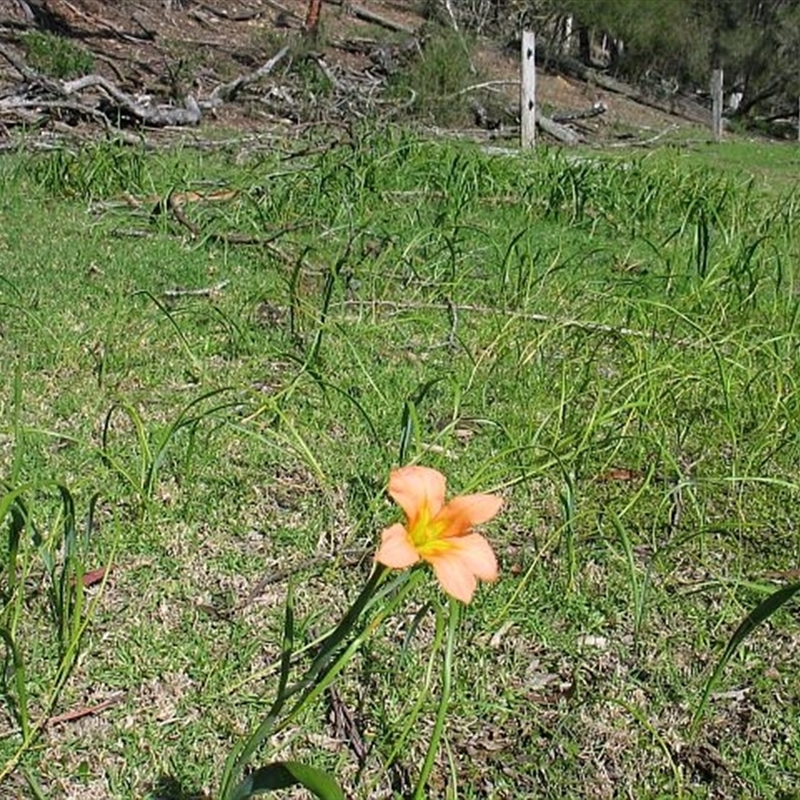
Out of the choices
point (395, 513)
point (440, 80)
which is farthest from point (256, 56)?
point (395, 513)

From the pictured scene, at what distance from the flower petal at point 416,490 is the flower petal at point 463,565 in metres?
0.03

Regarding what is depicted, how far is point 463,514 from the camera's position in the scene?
0.87 metres

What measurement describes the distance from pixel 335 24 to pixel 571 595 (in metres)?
18.0

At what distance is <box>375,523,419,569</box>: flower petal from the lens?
771 mm

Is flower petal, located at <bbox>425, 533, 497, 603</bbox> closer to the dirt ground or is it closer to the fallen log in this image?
the dirt ground

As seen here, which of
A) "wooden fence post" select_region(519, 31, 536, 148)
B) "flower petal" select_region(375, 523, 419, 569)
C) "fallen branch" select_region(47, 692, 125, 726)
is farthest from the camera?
"wooden fence post" select_region(519, 31, 536, 148)

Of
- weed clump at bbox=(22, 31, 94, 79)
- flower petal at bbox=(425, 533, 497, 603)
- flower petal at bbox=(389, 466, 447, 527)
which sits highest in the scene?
flower petal at bbox=(389, 466, 447, 527)

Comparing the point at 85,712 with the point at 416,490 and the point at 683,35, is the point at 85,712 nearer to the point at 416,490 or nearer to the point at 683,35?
the point at 416,490

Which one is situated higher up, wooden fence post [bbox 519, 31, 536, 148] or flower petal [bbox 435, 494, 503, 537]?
flower petal [bbox 435, 494, 503, 537]

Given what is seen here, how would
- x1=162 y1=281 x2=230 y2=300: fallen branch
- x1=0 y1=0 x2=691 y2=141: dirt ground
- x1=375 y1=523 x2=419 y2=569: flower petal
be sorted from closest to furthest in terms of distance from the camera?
x1=375 y1=523 x2=419 y2=569: flower petal → x1=162 y1=281 x2=230 y2=300: fallen branch → x1=0 y1=0 x2=691 y2=141: dirt ground

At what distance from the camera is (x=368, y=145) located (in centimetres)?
616

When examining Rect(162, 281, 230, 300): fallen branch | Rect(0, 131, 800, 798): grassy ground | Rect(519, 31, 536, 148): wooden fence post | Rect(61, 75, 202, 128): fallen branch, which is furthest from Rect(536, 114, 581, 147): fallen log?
Rect(162, 281, 230, 300): fallen branch

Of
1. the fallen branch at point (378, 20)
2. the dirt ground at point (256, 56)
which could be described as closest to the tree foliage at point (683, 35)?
the dirt ground at point (256, 56)

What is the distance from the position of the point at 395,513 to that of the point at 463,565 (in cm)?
120
